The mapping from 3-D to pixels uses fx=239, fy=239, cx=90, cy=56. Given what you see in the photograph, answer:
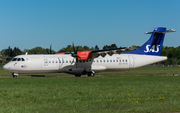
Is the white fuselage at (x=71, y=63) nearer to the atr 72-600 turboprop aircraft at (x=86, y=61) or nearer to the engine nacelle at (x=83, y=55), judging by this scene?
the atr 72-600 turboprop aircraft at (x=86, y=61)

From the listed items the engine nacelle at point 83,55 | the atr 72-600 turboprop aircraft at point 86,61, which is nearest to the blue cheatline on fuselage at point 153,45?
the atr 72-600 turboprop aircraft at point 86,61

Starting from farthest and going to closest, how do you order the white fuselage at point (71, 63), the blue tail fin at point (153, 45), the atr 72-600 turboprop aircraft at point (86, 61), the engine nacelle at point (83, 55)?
the blue tail fin at point (153, 45) → the engine nacelle at point (83, 55) → the atr 72-600 turboprop aircraft at point (86, 61) → the white fuselage at point (71, 63)

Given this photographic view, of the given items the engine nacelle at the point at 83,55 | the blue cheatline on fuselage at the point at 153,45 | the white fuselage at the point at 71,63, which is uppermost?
the blue cheatline on fuselage at the point at 153,45

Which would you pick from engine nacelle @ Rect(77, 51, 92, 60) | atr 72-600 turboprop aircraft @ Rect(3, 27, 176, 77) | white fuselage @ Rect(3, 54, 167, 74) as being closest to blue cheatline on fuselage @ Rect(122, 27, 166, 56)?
atr 72-600 turboprop aircraft @ Rect(3, 27, 176, 77)

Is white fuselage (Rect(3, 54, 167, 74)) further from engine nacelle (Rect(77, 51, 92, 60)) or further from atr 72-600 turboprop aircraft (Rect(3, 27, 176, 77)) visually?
engine nacelle (Rect(77, 51, 92, 60))

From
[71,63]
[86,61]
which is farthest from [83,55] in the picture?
[71,63]

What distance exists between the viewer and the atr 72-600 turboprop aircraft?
32.5m

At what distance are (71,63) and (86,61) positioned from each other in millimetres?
2291

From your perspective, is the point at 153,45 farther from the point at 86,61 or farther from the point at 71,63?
the point at 71,63

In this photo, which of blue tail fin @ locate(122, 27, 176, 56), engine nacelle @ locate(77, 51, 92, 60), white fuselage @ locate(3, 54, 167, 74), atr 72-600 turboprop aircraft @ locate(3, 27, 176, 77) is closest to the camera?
white fuselage @ locate(3, 54, 167, 74)

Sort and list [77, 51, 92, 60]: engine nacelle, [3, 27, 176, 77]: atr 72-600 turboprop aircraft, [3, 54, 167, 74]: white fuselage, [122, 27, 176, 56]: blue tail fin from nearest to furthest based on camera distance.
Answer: [3, 54, 167, 74]: white fuselage, [3, 27, 176, 77]: atr 72-600 turboprop aircraft, [77, 51, 92, 60]: engine nacelle, [122, 27, 176, 56]: blue tail fin

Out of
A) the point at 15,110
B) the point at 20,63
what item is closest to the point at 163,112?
the point at 15,110

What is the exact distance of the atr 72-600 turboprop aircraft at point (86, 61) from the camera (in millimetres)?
32531

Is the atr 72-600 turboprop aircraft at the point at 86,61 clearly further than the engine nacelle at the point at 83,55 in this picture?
No
